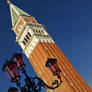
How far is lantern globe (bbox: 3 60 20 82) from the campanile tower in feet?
80.9

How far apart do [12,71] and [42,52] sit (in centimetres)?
2919

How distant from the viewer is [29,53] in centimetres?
4188

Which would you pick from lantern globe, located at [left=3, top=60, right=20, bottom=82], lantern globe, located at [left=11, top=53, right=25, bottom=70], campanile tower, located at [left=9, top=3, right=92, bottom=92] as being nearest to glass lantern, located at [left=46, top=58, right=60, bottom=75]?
lantern globe, located at [left=11, top=53, right=25, bottom=70]

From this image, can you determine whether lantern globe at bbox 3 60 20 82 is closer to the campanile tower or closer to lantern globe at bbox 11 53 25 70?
lantern globe at bbox 11 53 25 70

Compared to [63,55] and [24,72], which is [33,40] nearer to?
[63,55]

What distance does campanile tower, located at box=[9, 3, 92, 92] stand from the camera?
3447 cm

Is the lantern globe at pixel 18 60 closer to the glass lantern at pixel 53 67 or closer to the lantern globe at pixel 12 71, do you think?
the lantern globe at pixel 12 71

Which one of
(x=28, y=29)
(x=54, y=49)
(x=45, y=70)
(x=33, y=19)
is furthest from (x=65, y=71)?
(x=33, y=19)

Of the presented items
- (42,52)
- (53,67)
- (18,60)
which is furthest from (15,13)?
(53,67)

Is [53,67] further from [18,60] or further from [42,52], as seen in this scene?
[42,52]

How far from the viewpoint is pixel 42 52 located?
3800cm

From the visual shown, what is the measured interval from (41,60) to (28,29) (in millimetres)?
8493

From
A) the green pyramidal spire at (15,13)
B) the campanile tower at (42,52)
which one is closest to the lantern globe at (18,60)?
the campanile tower at (42,52)

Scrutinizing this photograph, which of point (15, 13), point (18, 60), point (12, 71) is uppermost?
point (15, 13)
